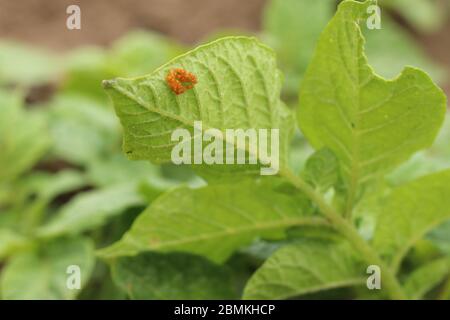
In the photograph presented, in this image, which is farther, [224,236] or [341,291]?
[341,291]

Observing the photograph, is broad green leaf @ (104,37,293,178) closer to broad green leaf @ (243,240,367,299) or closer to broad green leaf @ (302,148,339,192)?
broad green leaf @ (302,148,339,192)

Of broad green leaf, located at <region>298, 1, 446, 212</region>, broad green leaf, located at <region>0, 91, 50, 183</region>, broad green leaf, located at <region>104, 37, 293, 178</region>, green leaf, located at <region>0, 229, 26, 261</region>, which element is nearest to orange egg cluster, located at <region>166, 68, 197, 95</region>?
broad green leaf, located at <region>104, 37, 293, 178</region>

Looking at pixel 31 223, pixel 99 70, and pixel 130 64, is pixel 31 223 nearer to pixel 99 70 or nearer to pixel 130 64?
pixel 99 70

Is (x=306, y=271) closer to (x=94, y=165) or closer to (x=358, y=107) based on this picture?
(x=358, y=107)

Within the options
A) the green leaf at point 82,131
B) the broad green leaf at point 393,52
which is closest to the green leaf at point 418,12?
the broad green leaf at point 393,52

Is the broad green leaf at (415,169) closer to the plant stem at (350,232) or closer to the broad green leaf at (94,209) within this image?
the plant stem at (350,232)

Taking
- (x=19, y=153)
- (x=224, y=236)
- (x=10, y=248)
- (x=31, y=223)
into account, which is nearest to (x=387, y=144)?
(x=224, y=236)

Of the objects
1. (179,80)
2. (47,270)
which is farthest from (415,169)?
(47,270)
